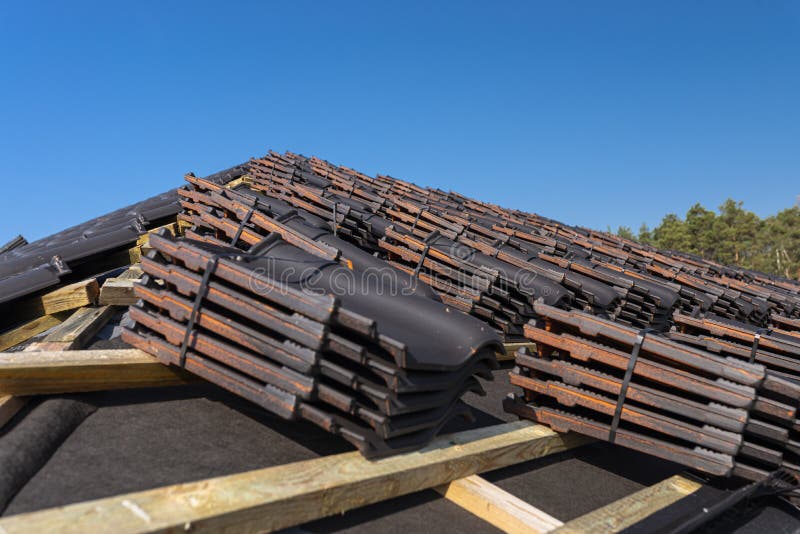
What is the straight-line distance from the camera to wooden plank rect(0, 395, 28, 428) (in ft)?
10.2

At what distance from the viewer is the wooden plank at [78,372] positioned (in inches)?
130

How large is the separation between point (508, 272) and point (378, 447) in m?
4.27

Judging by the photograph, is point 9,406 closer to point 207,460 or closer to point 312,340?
point 207,460

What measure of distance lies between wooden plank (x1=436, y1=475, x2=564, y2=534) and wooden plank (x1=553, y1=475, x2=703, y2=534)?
15 cm

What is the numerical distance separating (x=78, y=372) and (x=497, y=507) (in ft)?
8.96

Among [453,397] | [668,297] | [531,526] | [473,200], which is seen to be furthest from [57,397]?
[473,200]

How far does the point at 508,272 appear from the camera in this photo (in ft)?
22.4

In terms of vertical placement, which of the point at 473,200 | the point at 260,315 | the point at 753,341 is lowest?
the point at 260,315

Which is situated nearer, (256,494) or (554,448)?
(256,494)

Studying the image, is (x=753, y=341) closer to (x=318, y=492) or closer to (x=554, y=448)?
(x=554, y=448)

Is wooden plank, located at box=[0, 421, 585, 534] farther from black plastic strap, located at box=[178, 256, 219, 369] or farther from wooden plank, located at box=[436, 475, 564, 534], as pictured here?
black plastic strap, located at box=[178, 256, 219, 369]

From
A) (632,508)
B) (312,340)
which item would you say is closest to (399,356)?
(312,340)

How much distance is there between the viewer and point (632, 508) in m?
3.10

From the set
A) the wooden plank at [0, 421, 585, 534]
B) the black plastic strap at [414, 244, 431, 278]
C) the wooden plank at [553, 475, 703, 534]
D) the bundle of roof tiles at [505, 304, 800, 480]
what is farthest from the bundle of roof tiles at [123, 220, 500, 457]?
the black plastic strap at [414, 244, 431, 278]
